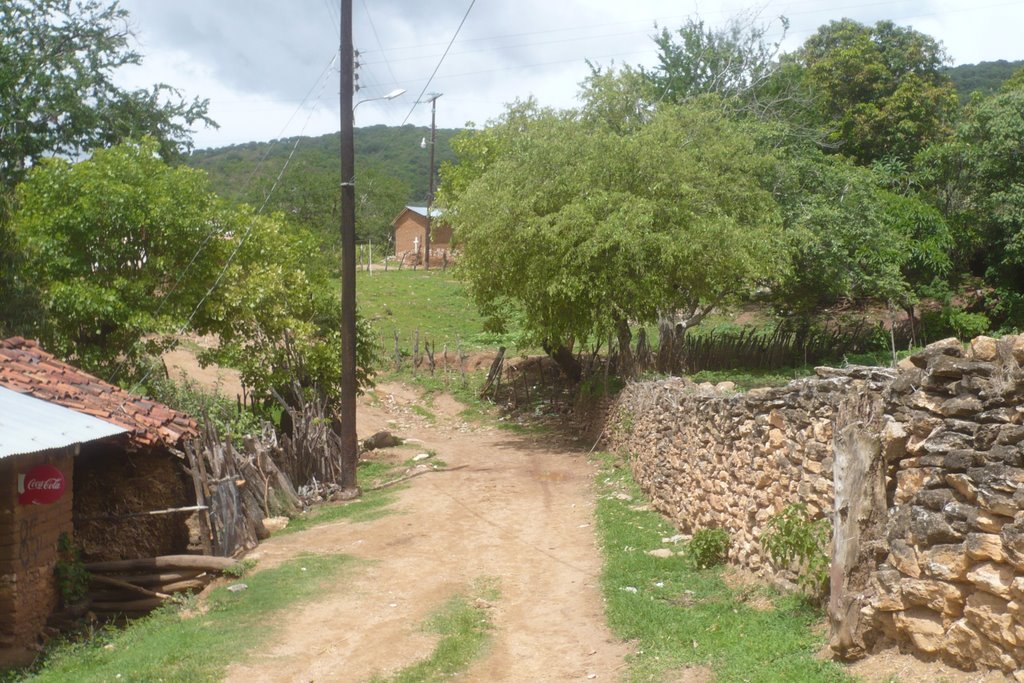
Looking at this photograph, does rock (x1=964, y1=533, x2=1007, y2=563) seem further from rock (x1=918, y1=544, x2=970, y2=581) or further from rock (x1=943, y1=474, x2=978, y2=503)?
rock (x1=943, y1=474, x2=978, y2=503)

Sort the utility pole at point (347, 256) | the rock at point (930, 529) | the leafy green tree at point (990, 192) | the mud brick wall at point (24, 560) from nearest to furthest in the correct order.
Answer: the rock at point (930, 529), the mud brick wall at point (24, 560), the utility pole at point (347, 256), the leafy green tree at point (990, 192)

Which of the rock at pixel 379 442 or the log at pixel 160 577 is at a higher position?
the rock at pixel 379 442

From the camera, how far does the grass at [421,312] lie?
103ft

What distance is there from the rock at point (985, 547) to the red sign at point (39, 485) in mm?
8449

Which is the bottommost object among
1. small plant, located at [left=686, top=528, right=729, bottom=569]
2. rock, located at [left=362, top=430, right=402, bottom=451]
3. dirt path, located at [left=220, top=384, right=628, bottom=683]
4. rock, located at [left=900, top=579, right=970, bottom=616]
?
dirt path, located at [left=220, top=384, right=628, bottom=683]

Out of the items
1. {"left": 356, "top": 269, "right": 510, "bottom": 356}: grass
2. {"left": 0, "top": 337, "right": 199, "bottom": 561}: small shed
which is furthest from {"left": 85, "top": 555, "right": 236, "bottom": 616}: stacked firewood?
{"left": 356, "top": 269, "right": 510, "bottom": 356}: grass

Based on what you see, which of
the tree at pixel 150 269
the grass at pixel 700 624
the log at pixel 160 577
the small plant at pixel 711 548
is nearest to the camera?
the grass at pixel 700 624

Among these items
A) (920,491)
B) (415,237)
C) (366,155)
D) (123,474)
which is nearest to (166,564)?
(123,474)

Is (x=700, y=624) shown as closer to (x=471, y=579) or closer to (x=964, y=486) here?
(x=964, y=486)

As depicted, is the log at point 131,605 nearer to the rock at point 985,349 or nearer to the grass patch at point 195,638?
the grass patch at point 195,638

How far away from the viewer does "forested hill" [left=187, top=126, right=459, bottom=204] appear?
69.8 metres

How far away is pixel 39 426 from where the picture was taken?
31.1 feet

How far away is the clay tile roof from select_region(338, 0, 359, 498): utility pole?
3859 mm

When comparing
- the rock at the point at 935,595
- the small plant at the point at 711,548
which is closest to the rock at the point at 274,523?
the small plant at the point at 711,548
